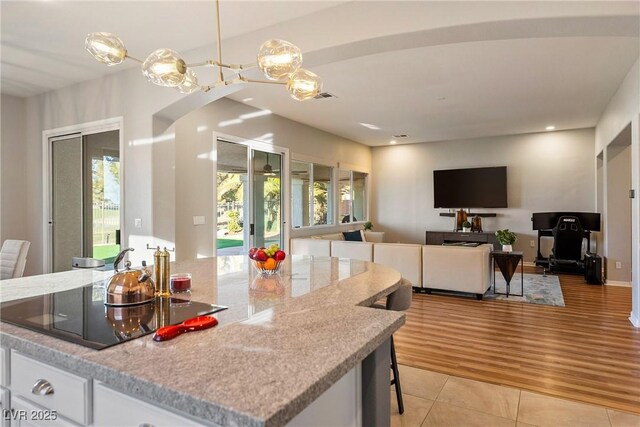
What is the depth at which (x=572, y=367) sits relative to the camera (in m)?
3.04

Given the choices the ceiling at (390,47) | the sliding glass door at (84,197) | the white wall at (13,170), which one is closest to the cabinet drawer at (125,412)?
the ceiling at (390,47)

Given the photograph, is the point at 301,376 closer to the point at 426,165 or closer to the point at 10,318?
the point at 10,318

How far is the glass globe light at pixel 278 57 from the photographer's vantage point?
202 centimetres

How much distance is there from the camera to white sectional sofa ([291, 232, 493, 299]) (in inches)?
202

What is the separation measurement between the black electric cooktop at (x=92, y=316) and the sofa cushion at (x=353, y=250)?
4.31 m

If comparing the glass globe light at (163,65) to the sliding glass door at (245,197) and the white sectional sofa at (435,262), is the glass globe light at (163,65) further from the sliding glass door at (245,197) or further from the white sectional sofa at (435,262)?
the white sectional sofa at (435,262)

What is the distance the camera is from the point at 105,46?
78.7 inches

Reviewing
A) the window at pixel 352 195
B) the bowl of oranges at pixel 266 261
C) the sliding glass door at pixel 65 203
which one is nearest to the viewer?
the bowl of oranges at pixel 266 261

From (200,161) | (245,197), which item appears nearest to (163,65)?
(200,161)

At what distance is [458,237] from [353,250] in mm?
3646

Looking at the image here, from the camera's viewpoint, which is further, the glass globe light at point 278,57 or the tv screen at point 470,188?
the tv screen at point 470,188

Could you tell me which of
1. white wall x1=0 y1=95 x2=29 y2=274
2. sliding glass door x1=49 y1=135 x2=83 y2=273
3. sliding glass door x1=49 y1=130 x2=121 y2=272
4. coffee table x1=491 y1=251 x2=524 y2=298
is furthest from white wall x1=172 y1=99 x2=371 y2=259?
coffee table x1=491 y1=251 x2=524 y2=298

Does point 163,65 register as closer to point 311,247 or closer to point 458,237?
point 311,247

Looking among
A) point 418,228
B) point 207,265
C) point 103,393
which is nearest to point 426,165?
point 418,228
